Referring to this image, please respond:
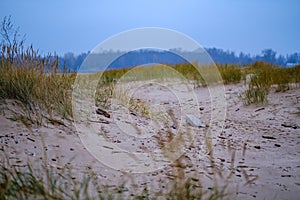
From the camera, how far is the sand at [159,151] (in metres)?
2.31

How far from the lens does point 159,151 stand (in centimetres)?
308

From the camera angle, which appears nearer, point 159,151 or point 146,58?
point 159,151

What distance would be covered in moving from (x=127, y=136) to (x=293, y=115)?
9.46 feet

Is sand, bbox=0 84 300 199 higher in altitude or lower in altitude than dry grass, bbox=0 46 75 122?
lower

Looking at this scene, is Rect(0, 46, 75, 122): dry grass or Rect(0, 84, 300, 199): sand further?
Rect(0, 46, 75, 122): dry grass

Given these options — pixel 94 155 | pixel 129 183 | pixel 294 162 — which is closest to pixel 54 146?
pixel 94 155

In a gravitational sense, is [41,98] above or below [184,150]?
above

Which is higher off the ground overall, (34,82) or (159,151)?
(34,82)

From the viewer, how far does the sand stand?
90.9 inches

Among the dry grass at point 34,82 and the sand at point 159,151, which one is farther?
the dry grass at point 34,82

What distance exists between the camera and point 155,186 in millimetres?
2188

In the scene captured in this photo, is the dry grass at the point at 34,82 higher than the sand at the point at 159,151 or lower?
higher

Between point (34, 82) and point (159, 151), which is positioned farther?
point (34, 82)

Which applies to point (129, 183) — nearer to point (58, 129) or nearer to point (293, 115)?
point (58, 129)
